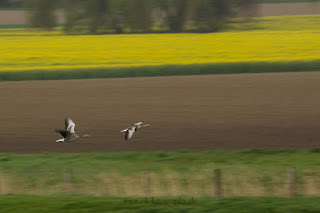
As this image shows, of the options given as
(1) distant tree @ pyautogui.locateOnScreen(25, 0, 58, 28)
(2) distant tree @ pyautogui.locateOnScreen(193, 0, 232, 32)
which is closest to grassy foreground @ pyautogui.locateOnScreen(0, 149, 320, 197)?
(2) distant tree @ pyautogui.locateOnScreen(193, 0, 232, 32)

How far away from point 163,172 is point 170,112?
8351 millimetres

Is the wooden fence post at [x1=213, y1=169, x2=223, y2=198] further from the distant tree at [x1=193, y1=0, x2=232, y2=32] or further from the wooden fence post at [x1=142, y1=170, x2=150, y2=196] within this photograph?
the distant tree at [x1=193, y1=0, x2=232, y2=32]

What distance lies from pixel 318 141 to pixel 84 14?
2656 centimetres

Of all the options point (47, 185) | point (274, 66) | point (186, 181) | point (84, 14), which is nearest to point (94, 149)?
point (47, 185)

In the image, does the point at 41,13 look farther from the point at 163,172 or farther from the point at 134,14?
the point at 163,172

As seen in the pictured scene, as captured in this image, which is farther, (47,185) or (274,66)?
(274,66)

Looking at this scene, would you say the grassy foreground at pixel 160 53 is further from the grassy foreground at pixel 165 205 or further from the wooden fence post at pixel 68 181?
the grassy foreground at pixel 165 205

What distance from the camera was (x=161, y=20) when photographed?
46.2 meters

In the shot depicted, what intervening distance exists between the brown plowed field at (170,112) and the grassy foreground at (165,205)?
793cm

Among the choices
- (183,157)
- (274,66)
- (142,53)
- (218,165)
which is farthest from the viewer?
(142,53)

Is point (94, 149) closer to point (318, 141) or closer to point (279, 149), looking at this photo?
point (279, 149)

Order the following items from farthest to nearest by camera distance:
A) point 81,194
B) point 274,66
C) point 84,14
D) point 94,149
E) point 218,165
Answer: point 84,14, point 274,66, point 94,149, point 218,165, point 81,194

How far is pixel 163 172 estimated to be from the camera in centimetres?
1609

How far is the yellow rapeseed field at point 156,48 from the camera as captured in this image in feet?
116
